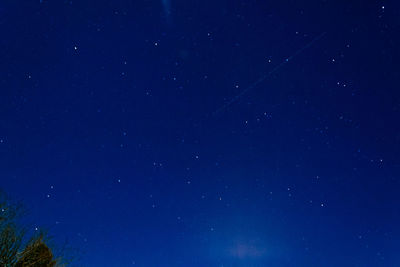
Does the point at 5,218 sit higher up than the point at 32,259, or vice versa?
the point at 5,218

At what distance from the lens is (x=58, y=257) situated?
14953 mm

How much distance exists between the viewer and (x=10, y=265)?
14.3 metres

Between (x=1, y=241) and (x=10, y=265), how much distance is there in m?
0.81

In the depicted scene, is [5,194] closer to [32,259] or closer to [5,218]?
[5,218]

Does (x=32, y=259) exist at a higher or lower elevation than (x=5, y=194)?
lower

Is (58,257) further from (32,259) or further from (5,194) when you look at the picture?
(5,194)

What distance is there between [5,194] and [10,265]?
7.35 feet

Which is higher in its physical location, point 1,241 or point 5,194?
point 5,194

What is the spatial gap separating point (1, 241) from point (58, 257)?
6.06 ft

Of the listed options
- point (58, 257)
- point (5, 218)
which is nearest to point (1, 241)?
point (5, 218)

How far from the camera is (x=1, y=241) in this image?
1445cm

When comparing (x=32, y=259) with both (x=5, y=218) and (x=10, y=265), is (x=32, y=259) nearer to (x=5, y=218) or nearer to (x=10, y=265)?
(x=10, y=265)

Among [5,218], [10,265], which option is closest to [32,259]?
[10,265]

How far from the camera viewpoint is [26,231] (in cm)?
1464
